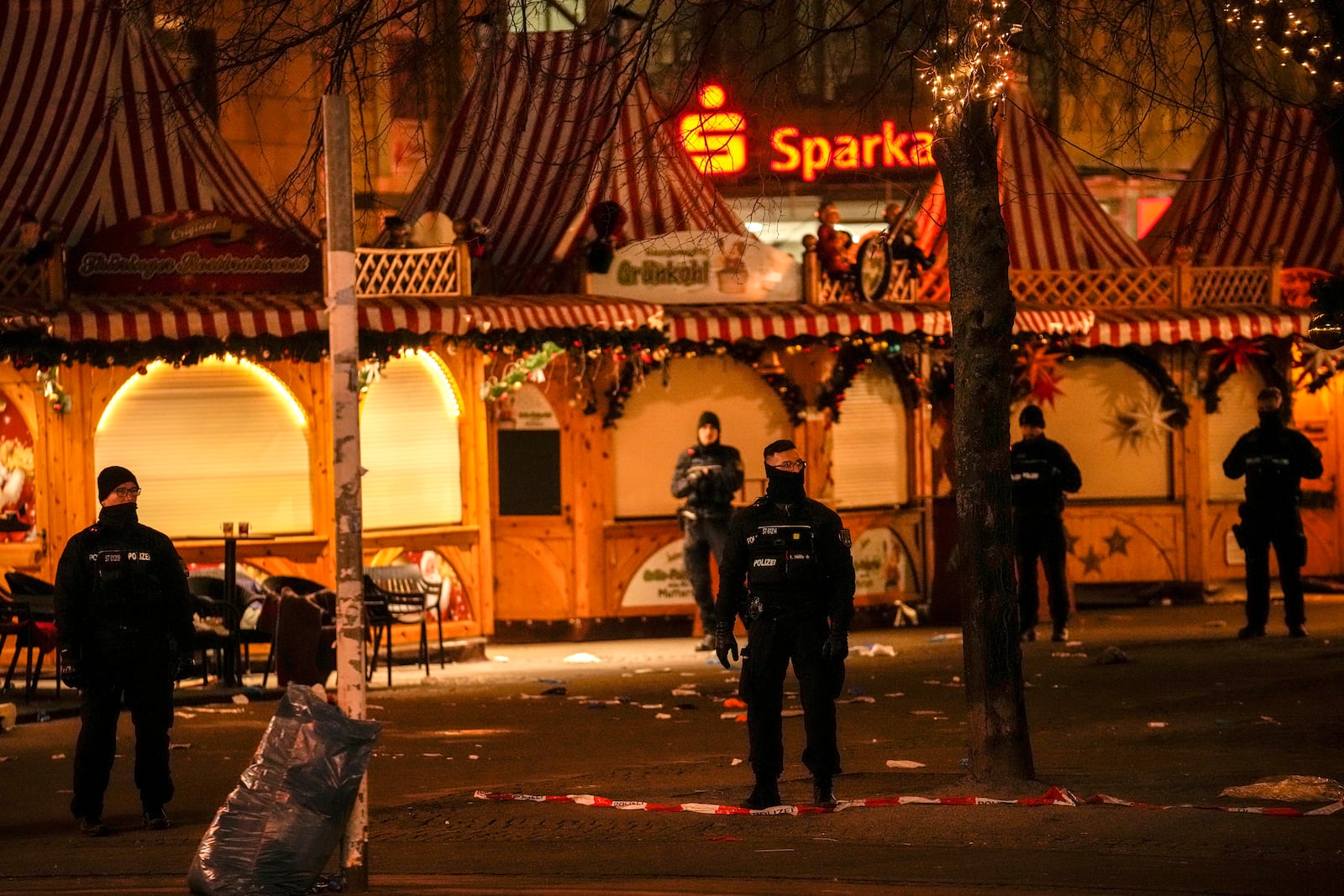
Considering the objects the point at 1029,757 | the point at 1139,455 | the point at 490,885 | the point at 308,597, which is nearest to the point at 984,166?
the point at 1029,757

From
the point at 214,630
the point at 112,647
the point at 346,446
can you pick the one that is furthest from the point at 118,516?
the point at 214,630

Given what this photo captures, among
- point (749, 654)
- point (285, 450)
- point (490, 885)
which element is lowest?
point (490, 885)

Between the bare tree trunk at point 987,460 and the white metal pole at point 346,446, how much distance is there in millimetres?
3388

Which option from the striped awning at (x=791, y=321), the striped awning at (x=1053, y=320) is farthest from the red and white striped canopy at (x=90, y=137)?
the striped awning at (x=1053, y=320)

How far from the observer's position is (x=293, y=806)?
777 cm

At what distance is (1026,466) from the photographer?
1727 centimetres

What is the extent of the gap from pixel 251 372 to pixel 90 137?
11.1 ft

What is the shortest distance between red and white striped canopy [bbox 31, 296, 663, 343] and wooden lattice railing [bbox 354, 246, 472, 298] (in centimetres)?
30

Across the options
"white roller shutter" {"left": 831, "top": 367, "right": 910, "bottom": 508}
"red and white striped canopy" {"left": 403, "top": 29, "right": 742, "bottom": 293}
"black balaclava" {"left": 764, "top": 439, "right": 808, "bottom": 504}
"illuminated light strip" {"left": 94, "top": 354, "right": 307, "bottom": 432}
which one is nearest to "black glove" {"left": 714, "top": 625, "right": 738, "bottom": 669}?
"black balaclava" {"left": 764, "top": 439, "right": 808, "bottom": 504}

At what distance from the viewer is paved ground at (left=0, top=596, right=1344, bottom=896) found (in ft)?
27.1

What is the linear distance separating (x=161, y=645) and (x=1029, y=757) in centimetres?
451

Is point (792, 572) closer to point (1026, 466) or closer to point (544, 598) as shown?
point (1026, 466)

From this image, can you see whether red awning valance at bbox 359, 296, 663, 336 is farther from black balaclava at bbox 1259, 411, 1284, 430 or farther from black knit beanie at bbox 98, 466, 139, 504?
black knit beanie at bbox 98, 466, 139, 504

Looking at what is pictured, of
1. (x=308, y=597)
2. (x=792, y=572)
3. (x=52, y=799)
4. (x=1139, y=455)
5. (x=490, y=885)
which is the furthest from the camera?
(x=1139, y=455)
